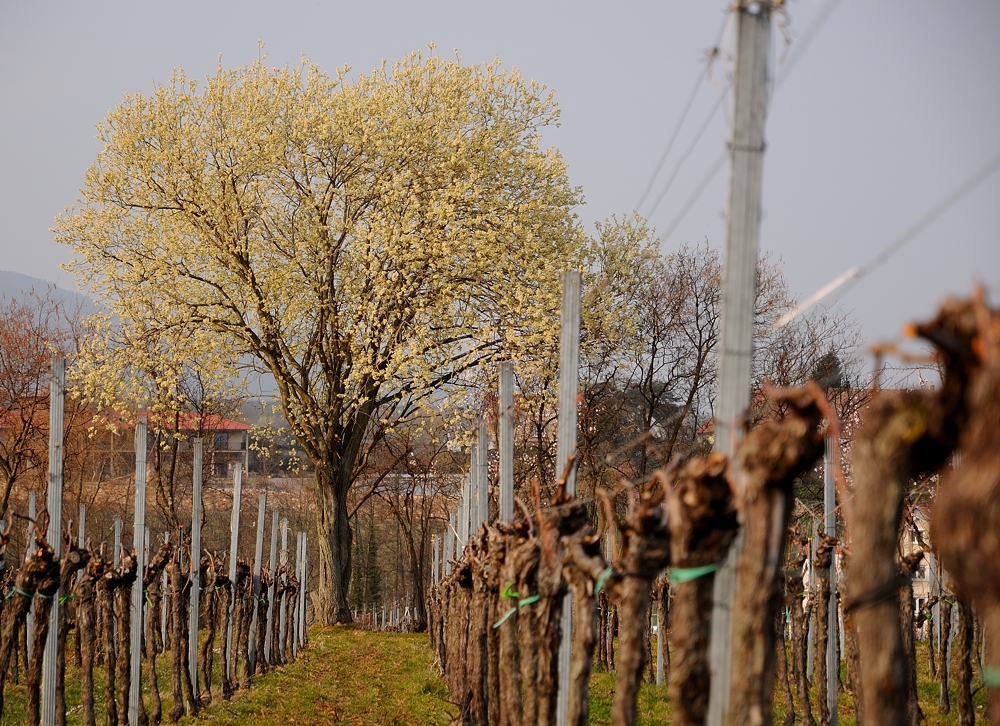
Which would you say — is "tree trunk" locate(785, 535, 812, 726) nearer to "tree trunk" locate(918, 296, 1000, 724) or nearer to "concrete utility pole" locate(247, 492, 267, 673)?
"concrete utility pole" locate(247, 492, 267, 673)

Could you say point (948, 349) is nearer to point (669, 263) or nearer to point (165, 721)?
point (165, 721)

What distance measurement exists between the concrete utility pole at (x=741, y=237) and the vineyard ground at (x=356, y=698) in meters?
8.74

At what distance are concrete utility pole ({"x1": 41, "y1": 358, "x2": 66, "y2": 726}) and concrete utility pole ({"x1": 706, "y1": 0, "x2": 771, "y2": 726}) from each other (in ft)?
25.4

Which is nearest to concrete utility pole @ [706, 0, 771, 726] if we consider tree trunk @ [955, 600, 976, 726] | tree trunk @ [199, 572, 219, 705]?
tree trunk @ [955, 600, 976, 726]

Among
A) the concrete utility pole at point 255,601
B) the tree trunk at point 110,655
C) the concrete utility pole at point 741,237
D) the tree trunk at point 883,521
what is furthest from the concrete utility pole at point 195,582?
the tree trunk at point 883,521

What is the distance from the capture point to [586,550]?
22.2ft

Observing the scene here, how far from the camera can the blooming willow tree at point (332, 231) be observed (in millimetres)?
23172

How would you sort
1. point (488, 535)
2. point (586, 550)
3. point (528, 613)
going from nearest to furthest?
point (586, 550) < point (528, 613) < point (488, 535)

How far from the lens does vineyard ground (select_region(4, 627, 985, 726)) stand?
13.6 meters

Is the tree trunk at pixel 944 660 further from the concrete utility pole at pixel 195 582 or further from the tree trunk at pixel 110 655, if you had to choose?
the tree trunk at pixel 110 655

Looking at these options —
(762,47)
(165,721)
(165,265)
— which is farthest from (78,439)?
(762,47)

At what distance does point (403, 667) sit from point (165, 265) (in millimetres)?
10284

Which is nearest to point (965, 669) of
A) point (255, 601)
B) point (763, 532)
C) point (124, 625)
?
point (763, 532)

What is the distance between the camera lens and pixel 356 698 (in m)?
15.7
